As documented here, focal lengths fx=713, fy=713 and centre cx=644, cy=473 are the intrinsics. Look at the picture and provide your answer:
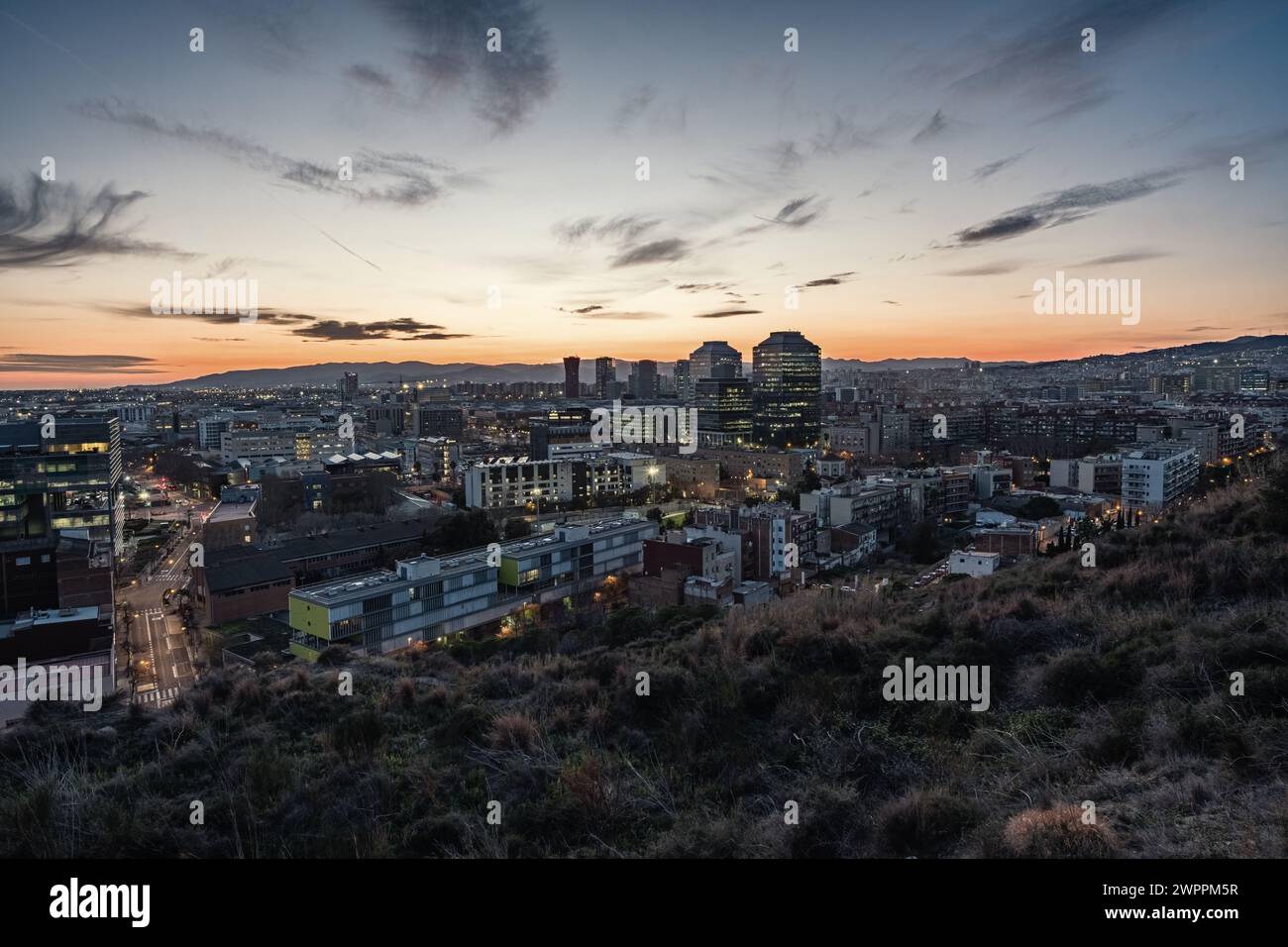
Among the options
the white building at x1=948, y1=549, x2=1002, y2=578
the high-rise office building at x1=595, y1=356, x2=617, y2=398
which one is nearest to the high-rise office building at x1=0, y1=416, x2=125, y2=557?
the white building at x1=948, y1=549, x2=1002, y2=578

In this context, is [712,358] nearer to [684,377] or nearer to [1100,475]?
[684,377]

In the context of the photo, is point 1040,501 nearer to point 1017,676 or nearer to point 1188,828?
point 1017,676

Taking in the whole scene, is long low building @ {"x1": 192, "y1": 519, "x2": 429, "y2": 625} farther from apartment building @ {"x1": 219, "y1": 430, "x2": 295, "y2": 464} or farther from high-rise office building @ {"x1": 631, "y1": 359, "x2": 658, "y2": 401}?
high-rise office building @ {"x1": 631, "y1": 359, "x2": 658, "y2": 401}

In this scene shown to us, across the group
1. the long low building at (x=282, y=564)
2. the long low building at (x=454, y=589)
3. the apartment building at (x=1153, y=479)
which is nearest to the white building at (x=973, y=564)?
the long low building at (x=454, y=589)

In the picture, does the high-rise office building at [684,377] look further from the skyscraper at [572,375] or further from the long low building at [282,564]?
the long low building at [282,564]

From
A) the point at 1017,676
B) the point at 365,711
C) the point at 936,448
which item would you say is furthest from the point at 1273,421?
the point at 365,711
